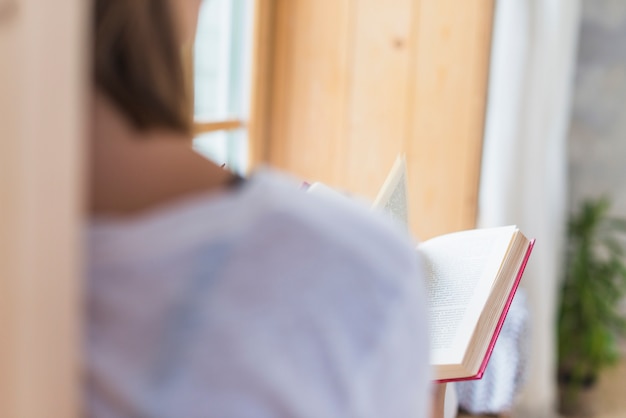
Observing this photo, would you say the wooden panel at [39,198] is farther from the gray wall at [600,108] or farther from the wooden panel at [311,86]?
the gray wall at [600,108]

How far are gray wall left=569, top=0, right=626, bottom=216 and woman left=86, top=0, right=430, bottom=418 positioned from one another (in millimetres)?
2770

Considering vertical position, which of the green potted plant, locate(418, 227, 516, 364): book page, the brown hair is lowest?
the green potted plant

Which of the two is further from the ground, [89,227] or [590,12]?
[590,12]

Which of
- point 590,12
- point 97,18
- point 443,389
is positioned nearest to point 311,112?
point 590,12

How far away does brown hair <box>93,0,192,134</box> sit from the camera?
48 cm

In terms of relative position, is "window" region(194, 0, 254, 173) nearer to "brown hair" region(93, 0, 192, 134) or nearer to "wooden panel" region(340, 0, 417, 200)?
"wooden panel" region(340, 0, 417, 200)

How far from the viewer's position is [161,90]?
488 millimetres

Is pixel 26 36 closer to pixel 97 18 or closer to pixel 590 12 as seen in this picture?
pixel 97 18

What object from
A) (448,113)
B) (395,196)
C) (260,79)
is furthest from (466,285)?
(260,79)

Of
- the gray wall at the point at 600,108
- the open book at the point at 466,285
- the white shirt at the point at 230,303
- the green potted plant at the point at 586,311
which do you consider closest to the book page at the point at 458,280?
the open book at the point at 466,285

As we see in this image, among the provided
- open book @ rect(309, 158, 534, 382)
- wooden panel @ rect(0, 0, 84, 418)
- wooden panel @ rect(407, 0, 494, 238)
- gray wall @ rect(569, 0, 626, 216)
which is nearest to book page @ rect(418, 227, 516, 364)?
open book @ rect(309, 158, 534, 382)

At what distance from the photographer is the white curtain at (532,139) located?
8.09 ft

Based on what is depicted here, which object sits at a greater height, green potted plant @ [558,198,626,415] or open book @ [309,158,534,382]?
open book @ [309,158,534,382]

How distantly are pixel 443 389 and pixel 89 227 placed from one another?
601mm
